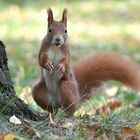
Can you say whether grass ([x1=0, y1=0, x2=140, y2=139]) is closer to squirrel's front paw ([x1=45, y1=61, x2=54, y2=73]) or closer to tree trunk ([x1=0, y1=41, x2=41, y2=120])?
squirrel's front paw ([x1=45, y1=61, x2=54, y2=73])

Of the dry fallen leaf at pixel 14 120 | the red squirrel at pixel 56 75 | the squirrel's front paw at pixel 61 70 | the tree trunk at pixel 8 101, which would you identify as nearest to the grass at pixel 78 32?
the red squirrel at pixel 56 75

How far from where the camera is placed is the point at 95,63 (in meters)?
4.75

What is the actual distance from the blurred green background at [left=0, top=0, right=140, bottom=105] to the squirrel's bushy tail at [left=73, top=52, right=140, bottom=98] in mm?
1457

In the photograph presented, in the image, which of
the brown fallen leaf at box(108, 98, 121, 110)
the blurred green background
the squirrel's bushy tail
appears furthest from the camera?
the blurred green background

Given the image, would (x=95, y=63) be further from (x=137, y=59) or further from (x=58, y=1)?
(x=58, y=1)

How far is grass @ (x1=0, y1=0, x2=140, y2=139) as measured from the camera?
6184 mm

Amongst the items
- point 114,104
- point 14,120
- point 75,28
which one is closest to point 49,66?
point 14,120

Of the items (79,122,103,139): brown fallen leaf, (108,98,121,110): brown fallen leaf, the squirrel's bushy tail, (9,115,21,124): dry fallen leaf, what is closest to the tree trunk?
(9,115,21,124): dry fallen leaf

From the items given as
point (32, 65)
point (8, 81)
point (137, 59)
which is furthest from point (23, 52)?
point (8, 81)

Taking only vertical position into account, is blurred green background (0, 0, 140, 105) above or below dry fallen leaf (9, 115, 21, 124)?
below

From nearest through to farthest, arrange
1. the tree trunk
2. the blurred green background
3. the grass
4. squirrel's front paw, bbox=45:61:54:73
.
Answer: the tree trunk
squirrel's front paw, bbox=45:61:54:73
the grass
the blurred green background

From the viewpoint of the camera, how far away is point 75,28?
9531 mm

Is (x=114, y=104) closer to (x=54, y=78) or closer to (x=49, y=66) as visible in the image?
(x=54, y=78)

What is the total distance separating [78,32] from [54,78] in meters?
5.15
